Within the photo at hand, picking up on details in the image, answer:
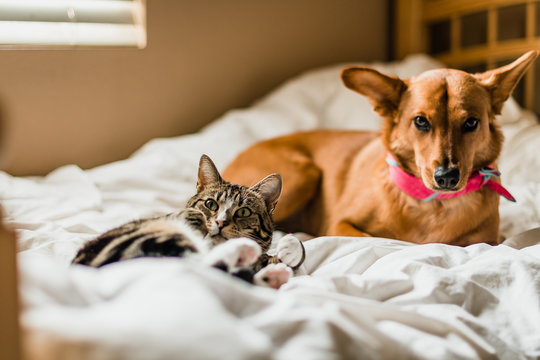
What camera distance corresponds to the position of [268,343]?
70 cm

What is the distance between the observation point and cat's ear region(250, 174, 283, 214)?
1263 millimetres

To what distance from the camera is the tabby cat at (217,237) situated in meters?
0.96

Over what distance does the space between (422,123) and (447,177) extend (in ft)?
0.67

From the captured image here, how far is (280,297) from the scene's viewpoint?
83 cm

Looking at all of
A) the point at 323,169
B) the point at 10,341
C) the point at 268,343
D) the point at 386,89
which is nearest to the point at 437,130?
the point at 386,89

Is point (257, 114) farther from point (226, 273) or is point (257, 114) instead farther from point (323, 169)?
point (226, 273)

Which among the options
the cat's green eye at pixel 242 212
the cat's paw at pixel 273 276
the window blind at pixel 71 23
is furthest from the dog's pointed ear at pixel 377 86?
the window blind at pixel 71 23

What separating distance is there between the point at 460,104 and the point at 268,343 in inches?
39.6

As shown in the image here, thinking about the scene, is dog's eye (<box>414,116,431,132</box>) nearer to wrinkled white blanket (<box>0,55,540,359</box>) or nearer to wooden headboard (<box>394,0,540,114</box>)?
wrinkled white blanket (<box>0,55,540,359</box>)

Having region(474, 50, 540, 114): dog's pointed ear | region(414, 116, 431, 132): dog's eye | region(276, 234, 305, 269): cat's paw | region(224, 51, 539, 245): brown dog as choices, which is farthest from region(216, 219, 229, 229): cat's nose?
region(474, 50, 540, 114): dog's pointed ear

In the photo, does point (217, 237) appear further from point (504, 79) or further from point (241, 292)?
point (504, 79)

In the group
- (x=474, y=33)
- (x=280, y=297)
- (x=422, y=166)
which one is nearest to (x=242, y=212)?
(x=280, y=297)

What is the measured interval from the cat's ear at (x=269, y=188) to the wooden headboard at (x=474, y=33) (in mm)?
1966

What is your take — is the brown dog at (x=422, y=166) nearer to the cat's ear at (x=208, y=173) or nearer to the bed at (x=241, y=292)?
the bed at (x=241, y=292)
